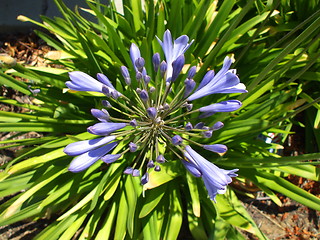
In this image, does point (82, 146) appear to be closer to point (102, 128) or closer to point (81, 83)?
point (102, 128)

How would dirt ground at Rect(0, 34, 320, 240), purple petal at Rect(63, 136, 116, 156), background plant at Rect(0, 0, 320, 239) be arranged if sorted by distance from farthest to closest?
dirt ground at Rect(0, 34, 320, 240), background plant at Rect(0, 0, 320, 239), purple petal at Rect(63, 136, 116, 156)

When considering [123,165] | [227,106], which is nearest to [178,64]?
[227,106]

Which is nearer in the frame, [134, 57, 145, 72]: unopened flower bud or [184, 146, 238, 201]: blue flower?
[184, 146, 238, 201]: blue flower

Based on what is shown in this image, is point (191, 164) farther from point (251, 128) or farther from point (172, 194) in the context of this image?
point (172, 194)

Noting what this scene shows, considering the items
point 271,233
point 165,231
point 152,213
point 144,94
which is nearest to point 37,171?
point 152,213

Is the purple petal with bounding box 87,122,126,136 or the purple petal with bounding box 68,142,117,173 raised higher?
the purple petal with bounding box 87,122,126,136

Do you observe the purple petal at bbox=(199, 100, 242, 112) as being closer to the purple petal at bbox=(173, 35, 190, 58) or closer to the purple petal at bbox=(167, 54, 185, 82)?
the purple petal at bbox=(167, 54, 185, 82)

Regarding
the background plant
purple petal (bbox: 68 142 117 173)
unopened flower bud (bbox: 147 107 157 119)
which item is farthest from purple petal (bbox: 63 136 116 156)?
the background plant
